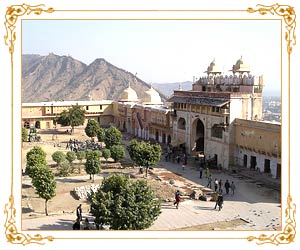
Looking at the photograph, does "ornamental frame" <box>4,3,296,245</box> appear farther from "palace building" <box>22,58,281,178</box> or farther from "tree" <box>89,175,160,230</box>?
"palace building" <box>22,58,281,178</box>

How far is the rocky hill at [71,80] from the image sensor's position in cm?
9300

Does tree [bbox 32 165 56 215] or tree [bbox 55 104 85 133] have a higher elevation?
tree [bbox 55 104 85 133]

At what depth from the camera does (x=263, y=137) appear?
22953 millimetres

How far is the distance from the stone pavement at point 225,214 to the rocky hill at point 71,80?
7174 cm

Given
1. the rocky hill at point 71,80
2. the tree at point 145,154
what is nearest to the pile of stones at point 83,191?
the tree at point 145,154

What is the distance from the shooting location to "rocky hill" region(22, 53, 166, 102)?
9300 centimetres

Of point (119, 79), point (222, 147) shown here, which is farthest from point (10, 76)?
point (119, 79)

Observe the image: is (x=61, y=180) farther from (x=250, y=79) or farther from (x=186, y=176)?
(x=250, y=79)

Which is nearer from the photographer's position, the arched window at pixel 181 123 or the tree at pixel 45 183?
the tree at pixel 45 183

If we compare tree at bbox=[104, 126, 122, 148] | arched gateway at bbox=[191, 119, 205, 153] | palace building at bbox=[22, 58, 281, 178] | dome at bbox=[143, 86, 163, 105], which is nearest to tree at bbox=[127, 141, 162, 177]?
palace building at bbox=[22, 58, 281, 178]

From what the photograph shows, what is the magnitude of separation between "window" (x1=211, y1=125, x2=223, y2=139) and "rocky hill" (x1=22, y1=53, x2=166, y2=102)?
210 ft

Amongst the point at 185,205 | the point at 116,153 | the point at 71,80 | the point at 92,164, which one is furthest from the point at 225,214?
the point at 71,80

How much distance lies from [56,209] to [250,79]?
18.9 meters

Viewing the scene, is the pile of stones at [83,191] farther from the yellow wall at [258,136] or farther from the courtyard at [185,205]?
the yellow wall at [258,136]
